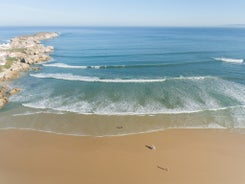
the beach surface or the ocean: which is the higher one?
the ocean

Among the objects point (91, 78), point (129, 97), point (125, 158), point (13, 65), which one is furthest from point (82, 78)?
point (125, 158)

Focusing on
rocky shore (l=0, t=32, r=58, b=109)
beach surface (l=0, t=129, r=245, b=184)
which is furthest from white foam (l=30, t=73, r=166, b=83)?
beach surface (l=0, t=129, r=245, b=184)

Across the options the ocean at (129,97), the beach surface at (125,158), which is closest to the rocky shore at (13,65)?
the ocean at (129,97)

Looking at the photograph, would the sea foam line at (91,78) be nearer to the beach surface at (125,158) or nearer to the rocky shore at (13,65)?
the rocky shore at (13,65)

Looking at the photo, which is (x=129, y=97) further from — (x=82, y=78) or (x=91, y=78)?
(x=82, y=78)

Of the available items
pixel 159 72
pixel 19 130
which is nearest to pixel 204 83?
pixel 159 72

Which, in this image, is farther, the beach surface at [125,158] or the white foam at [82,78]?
the white foam at [82,78]

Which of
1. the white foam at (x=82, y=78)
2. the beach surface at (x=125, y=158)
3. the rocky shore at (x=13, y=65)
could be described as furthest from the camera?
the white foam at (x=82, y=78)

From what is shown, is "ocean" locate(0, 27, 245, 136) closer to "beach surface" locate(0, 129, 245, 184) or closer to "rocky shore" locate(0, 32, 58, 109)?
"rocky shore" locate(0, 32, 58, 109)
